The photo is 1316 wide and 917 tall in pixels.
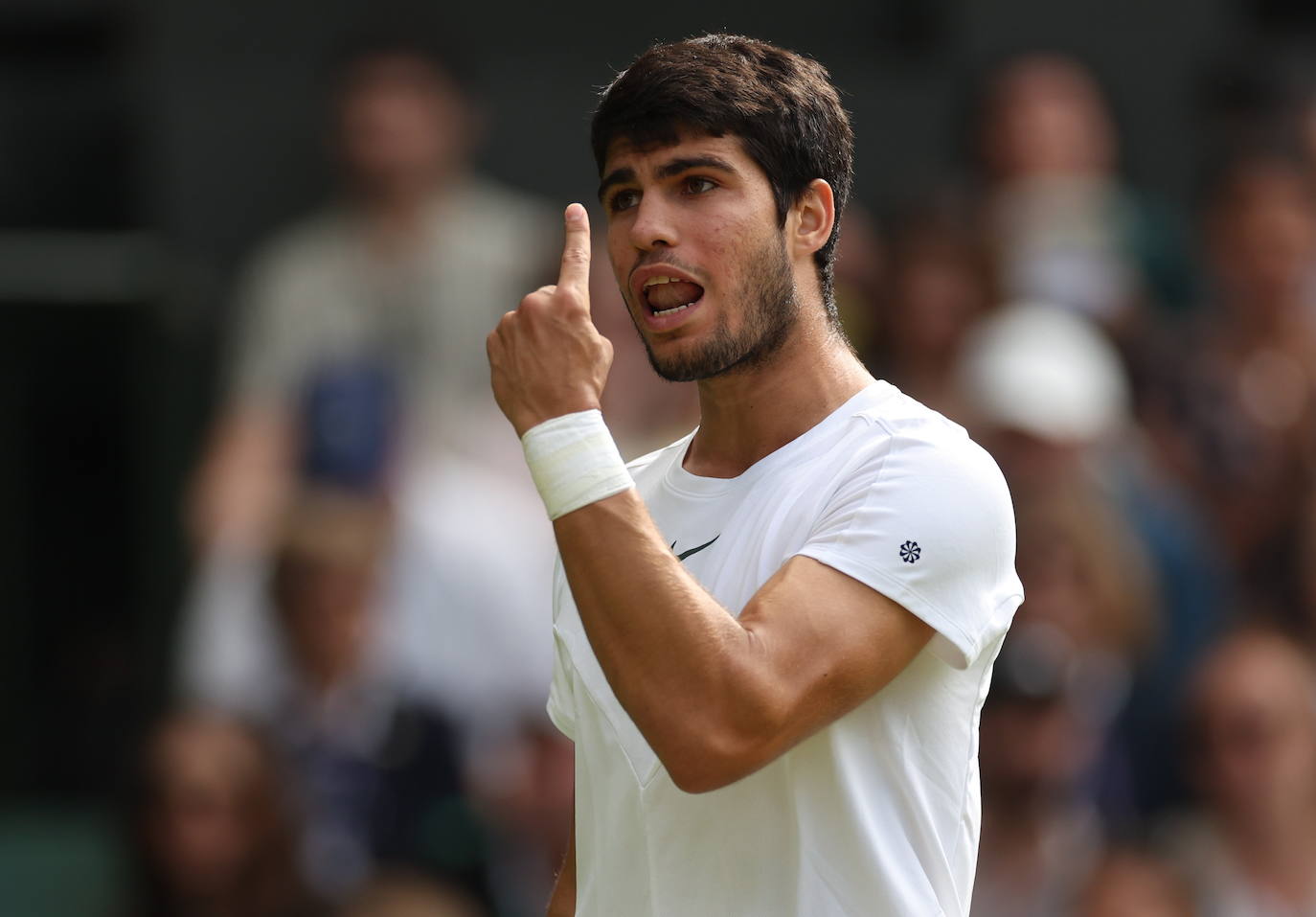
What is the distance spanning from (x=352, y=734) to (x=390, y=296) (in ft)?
5.33

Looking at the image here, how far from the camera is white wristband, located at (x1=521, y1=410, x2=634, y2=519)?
2.66m

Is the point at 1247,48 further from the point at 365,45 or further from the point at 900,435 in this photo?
the point at 900,435

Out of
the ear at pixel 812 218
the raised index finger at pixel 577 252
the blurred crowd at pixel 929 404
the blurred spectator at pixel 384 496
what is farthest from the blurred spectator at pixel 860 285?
the raised index finger at pixel 577 252

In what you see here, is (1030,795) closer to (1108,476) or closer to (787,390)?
(1108,476)

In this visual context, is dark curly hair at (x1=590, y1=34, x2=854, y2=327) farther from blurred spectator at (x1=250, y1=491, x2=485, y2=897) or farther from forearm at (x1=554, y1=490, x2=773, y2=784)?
blurred spectator at (x1=250, y1=491, x2=485, y2=897)

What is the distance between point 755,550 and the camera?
2.91 meters

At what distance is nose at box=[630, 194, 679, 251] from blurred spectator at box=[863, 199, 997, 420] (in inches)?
138

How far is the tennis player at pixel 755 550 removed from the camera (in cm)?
261

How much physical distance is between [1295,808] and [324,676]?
285 centimetres

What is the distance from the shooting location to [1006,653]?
570cm

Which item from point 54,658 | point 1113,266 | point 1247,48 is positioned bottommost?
point 54,658

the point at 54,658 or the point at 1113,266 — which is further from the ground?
the point at 1113,266

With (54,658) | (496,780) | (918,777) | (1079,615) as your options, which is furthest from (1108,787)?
(54,658)

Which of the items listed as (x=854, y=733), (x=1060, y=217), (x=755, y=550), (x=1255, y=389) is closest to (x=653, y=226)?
(x=755, y=550)
